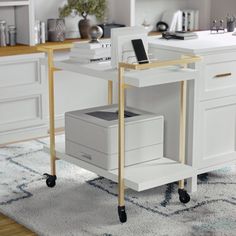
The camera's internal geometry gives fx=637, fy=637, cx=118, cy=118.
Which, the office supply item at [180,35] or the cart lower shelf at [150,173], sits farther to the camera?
the office supply item at [180,35]

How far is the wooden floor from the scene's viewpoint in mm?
3027

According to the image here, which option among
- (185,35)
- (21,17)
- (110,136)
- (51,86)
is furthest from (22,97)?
(110,136)

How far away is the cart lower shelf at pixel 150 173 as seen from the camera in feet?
10.2

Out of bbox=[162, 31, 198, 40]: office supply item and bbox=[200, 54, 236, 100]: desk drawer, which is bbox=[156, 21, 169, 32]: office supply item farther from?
bbox=[200, 54, 236, 100]: desk drawer

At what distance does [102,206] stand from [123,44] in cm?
85

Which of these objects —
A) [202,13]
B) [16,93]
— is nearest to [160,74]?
[16,93]

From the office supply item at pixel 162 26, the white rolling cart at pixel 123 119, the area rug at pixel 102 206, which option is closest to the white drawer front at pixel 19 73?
the area rug at pixel 102 206

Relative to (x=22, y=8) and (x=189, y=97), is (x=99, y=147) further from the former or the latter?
(x=22, y=8)

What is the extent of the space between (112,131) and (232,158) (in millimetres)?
861

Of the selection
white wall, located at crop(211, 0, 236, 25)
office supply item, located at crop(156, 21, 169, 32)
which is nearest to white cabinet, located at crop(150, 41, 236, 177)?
office supply item, located at crop(156, 21, 169, 32)

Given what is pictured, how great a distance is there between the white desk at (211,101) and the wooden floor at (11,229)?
0.97 m

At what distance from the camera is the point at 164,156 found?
143 inches

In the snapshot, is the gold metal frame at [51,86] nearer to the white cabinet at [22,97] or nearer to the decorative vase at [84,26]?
the white cabinet at [22,97]

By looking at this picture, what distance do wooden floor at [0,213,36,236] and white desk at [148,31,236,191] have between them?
0.97 meters
